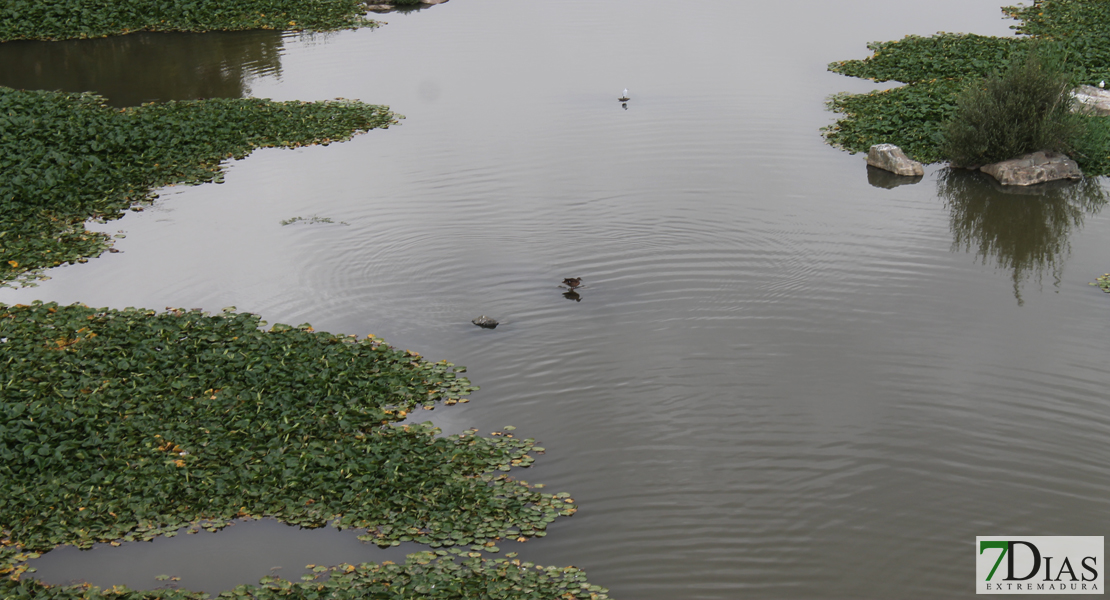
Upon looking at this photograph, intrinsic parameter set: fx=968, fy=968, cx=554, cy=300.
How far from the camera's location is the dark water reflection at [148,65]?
25.3m

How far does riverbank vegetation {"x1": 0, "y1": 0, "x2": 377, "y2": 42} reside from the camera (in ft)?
104

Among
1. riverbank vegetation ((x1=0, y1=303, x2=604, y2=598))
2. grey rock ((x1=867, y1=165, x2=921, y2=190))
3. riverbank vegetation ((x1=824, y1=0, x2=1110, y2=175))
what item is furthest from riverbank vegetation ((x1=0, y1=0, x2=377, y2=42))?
riverbank vegetation ((x1=0, y1=303, x2=604, y2=598))

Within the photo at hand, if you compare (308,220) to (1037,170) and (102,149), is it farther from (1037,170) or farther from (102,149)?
(1037,170)

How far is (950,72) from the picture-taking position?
80.6ft

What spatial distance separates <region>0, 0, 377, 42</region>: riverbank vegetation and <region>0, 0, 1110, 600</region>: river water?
21.5 ft

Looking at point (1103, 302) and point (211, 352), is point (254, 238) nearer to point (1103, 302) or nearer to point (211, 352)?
point (211, 352)

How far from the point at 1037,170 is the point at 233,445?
15.9 m

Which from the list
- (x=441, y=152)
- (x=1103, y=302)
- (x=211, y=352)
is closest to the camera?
(x=211, y=352)

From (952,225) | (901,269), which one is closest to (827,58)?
(952,225)

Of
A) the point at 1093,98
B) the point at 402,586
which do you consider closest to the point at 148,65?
the point at 402,586

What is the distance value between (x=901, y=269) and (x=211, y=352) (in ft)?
32.9

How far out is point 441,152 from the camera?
2072cm

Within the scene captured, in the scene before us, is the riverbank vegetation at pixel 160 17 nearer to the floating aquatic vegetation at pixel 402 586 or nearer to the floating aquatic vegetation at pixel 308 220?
the floating aquatic vegetation at pixel 308 220

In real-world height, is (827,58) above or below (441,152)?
above
